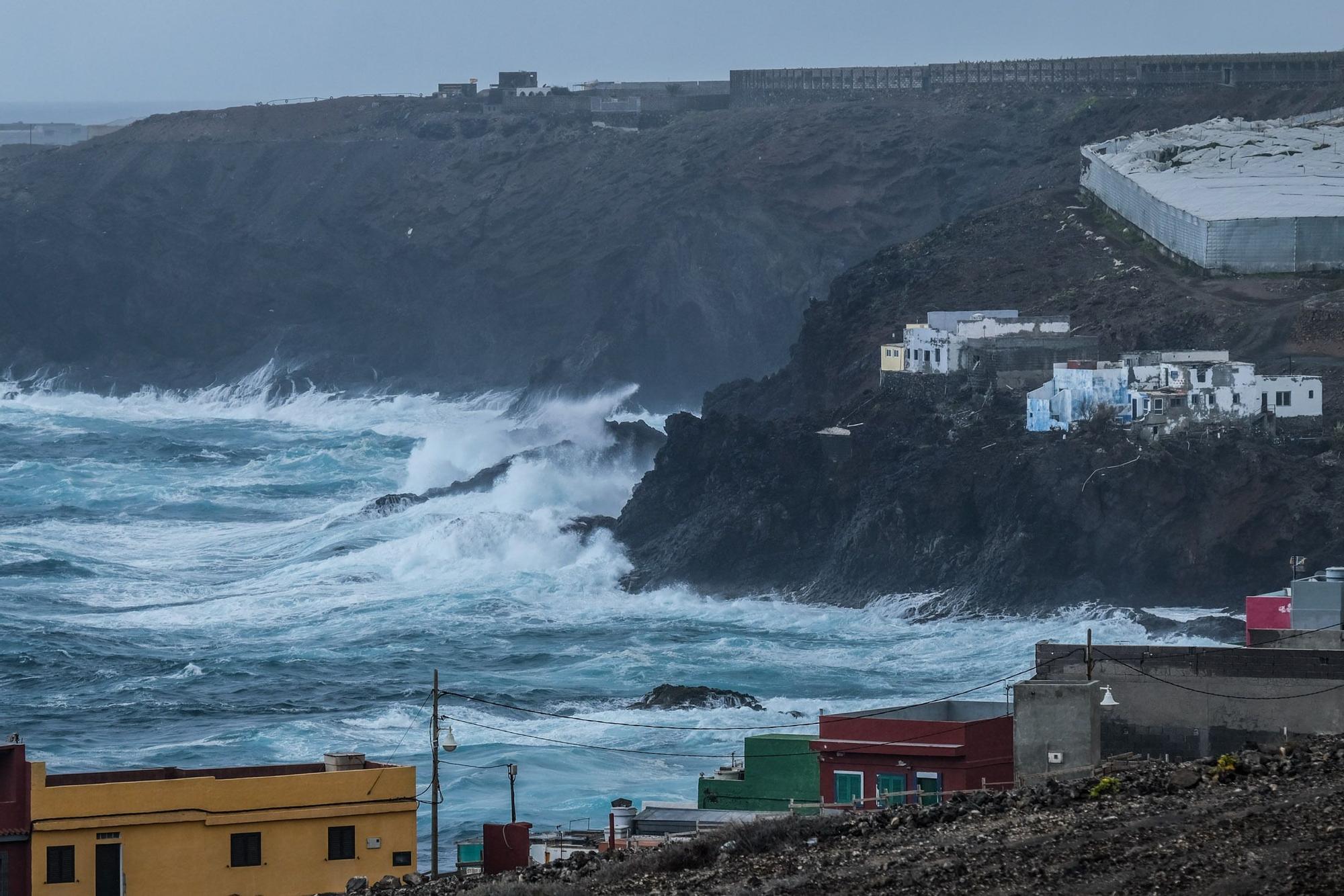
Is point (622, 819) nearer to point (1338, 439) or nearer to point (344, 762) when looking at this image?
point (344, 762)

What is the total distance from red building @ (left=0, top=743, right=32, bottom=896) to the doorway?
63cm

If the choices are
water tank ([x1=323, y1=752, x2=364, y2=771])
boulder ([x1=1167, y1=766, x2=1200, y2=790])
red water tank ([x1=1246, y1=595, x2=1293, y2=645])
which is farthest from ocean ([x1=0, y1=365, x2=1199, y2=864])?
boulder ([x1=1167, y1=766, x2=1200, y2=790])

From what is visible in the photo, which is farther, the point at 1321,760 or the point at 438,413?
the point at 438,413

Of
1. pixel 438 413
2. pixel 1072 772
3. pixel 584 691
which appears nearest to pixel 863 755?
pixel 1072 772

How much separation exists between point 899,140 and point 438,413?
30455mm

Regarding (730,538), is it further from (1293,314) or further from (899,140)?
(899,140)

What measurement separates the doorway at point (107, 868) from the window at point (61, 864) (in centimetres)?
22

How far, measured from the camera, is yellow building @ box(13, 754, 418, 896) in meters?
24.6

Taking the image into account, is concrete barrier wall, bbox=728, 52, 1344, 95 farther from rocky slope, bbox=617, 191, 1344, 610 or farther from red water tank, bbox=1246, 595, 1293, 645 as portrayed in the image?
red water tank, bbox=1246, 595, 1293, 645

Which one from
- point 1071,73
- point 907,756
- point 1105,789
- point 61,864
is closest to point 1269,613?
point 907,756

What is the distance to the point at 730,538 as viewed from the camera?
67.1 metres

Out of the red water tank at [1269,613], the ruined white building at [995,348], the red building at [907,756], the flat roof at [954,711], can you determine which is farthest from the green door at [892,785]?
the ruined white building at [995,348]

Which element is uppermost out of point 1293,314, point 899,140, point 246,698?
point 899,140

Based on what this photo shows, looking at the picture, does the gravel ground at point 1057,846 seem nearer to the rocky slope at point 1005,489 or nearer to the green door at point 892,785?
the green door at point 892,785
